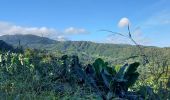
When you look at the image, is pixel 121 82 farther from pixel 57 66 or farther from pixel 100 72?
pixel 57 66

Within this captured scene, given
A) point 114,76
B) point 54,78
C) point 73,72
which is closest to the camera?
point 54,78

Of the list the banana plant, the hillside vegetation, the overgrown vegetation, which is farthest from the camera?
the banana plant

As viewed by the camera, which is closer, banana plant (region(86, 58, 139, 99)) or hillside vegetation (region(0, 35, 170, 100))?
hillside vegetation (region(0, 35, 170, 100))

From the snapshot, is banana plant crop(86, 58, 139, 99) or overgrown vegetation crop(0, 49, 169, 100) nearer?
overgrown vegetation crop(0, 49, 169, 100)

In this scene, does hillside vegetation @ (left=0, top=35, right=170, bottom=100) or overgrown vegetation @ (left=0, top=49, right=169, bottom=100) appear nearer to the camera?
hillside vegetation @ (left=0, top=35, right=170, bottom=100)

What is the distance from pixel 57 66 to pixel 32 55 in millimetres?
340

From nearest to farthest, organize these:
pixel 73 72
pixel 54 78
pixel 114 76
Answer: pixel 54 78 < pixel 73 72 < pixel 114 76

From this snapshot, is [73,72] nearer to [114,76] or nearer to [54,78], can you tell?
[54,78]

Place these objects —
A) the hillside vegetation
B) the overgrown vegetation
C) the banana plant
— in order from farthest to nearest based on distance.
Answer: the banana plant
the overgrown vegetation
the hillside vegetation

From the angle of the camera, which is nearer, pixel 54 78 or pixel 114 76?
pixel 54 78

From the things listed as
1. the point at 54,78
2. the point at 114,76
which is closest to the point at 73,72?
the point at 54,78

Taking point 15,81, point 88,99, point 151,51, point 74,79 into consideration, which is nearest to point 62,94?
point 74,79

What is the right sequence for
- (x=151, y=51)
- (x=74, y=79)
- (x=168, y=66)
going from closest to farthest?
(x=168, y=66), (x=151, y=51), (x=74, y=79)

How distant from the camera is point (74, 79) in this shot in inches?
186
